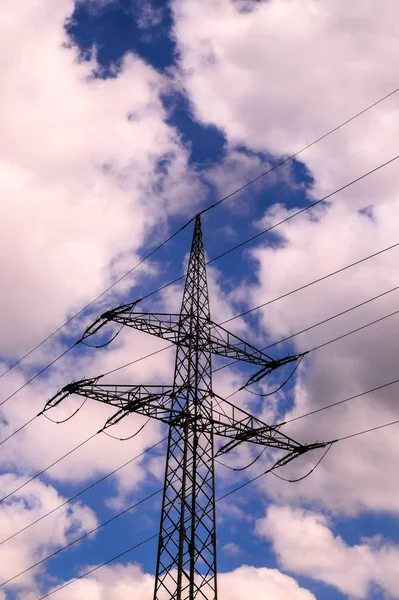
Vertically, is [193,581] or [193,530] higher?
[193,530]

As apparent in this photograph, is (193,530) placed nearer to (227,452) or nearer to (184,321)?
(227,452)

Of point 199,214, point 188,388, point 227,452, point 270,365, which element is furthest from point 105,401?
point 199,214

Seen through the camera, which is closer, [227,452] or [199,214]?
[227,452]

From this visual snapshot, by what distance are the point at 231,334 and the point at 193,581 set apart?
933 centimetres

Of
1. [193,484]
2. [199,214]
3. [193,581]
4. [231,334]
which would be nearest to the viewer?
[193,581]

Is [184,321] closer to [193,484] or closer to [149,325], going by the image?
[149,325]

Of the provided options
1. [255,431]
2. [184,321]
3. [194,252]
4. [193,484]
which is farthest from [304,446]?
[194,252]

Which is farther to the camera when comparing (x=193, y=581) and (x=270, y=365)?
(x=270, y=365)

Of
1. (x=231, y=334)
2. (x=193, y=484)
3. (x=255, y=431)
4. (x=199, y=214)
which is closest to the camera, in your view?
(x=193, y=484)

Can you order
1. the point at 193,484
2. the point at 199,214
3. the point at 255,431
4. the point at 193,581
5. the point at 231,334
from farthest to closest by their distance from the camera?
1. the point at 199,214
2. the point at 231,334
3. the point at 255,431
4. the point at 193,484
5. the point at 193,581

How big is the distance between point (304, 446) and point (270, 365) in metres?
3.54

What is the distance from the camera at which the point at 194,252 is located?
2802cm

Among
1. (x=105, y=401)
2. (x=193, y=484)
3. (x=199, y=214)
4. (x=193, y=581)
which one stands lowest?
(x=193, y=581)

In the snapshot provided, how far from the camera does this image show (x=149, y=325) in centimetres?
2488
